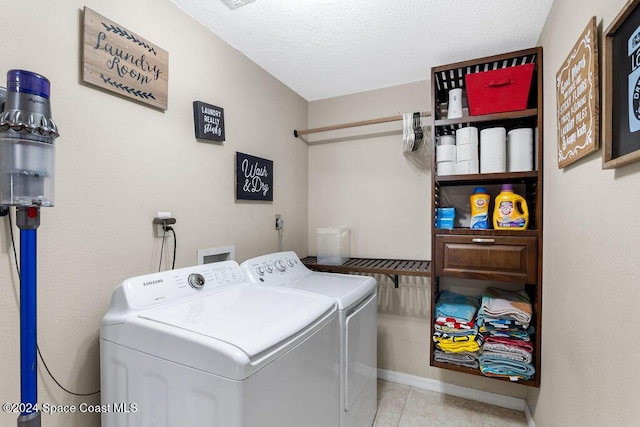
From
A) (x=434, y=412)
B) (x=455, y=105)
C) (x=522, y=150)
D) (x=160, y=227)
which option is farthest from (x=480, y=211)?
(x=160, y=227)

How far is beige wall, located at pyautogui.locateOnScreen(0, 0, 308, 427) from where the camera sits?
102cm

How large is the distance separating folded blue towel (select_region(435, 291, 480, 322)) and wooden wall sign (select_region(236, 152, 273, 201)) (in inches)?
56.2

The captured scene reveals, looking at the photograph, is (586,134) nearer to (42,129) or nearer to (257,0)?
(257,0)

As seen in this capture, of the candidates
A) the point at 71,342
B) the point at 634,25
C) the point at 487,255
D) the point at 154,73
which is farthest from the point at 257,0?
the point at 487,255

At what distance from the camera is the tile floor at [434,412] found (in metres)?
1.93

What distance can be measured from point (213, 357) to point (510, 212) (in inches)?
70.8

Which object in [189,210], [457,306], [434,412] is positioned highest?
[189,210]

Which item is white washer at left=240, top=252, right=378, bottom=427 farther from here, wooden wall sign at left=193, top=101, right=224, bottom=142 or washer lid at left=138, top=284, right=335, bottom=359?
wooden wall sign at left=193, top=101, right=224, bottom=142

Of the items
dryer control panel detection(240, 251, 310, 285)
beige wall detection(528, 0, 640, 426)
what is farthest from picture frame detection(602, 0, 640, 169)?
dryer control panel detection(240, 251, 310, 285)

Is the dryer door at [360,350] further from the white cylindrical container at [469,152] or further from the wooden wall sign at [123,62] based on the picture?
the wooden wall sign at [123,62]

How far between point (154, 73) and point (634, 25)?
1.70 meters

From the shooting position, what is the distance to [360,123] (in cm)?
233

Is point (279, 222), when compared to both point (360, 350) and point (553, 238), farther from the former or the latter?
point (553, 238)

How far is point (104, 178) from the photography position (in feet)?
3.96
